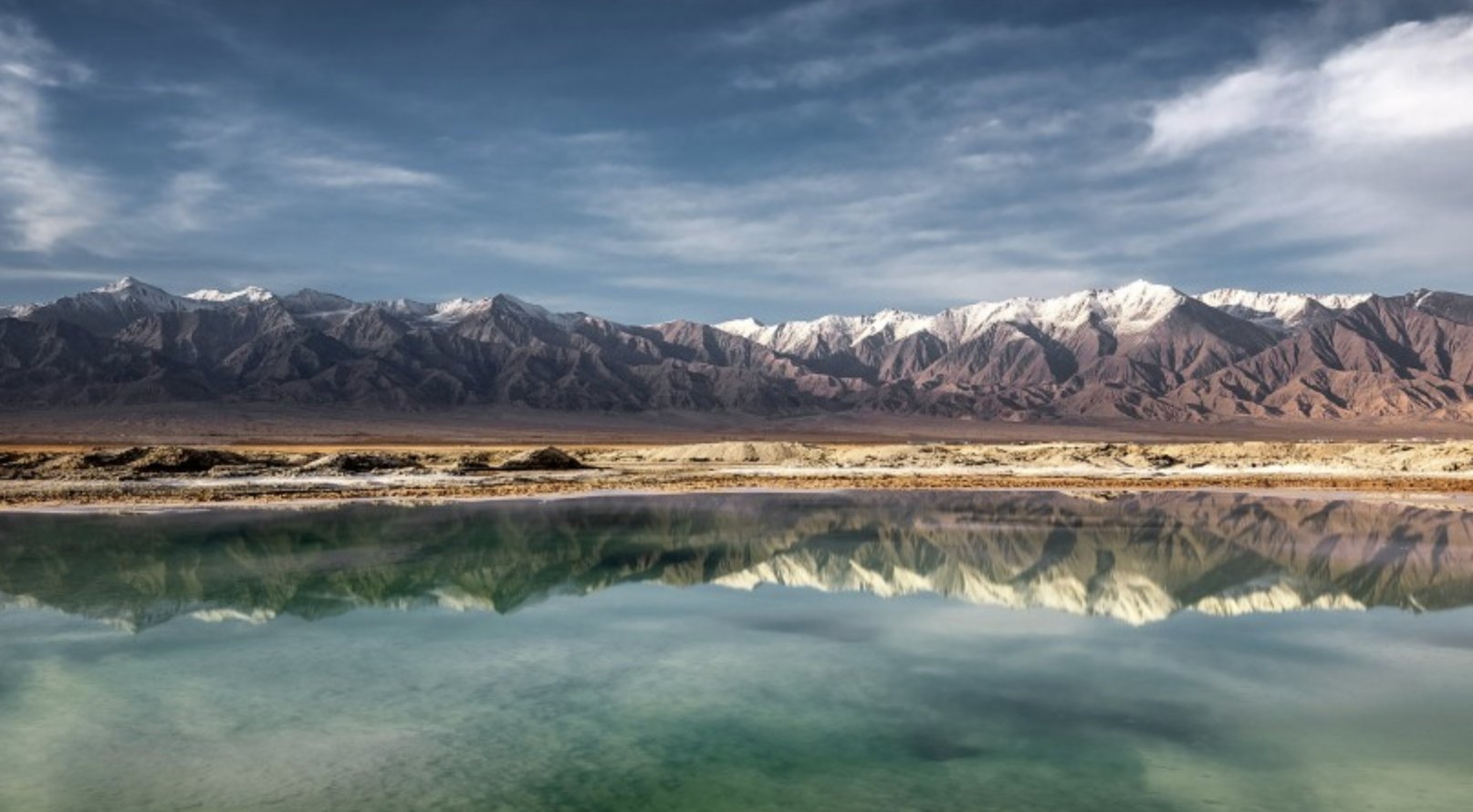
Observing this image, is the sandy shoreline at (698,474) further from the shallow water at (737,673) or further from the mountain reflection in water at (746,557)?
the shallow water at (737,673)

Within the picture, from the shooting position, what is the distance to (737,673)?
45.9 ft

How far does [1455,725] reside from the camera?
37.4ft

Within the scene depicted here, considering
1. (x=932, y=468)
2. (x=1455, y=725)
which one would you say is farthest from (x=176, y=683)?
(x=932, y=468)

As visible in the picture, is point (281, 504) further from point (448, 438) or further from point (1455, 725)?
point (448, 438)

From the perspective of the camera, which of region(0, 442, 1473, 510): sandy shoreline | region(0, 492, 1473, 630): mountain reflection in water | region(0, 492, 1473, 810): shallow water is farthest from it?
region(0, 442, 1473, 510): sandy shoreline

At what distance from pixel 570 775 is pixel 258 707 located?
4571 mm

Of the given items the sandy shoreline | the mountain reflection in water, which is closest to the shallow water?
the mountain reflection in water

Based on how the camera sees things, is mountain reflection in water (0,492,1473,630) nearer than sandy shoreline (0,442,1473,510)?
Yes

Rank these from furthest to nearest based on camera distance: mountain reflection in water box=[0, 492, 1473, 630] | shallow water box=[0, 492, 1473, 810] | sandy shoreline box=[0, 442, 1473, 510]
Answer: sandy shoreline box=[0, 442, 1473, 510], mountain reflection in water box=[0, 492, 1473, 630], shallow water box=[0, 492, 1473, 810]

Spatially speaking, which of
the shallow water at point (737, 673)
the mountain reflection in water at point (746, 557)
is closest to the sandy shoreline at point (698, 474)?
the mountain reflection in water at point (746, 557)

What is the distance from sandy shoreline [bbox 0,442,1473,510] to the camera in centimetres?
4303

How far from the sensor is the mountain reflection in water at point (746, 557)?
19.6 m

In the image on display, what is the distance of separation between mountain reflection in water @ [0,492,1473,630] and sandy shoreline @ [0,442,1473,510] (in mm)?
8173

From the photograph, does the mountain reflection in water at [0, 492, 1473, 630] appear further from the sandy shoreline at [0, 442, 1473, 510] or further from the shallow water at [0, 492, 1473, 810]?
the sandy shoreline at [0, 442, 1473, 510]
